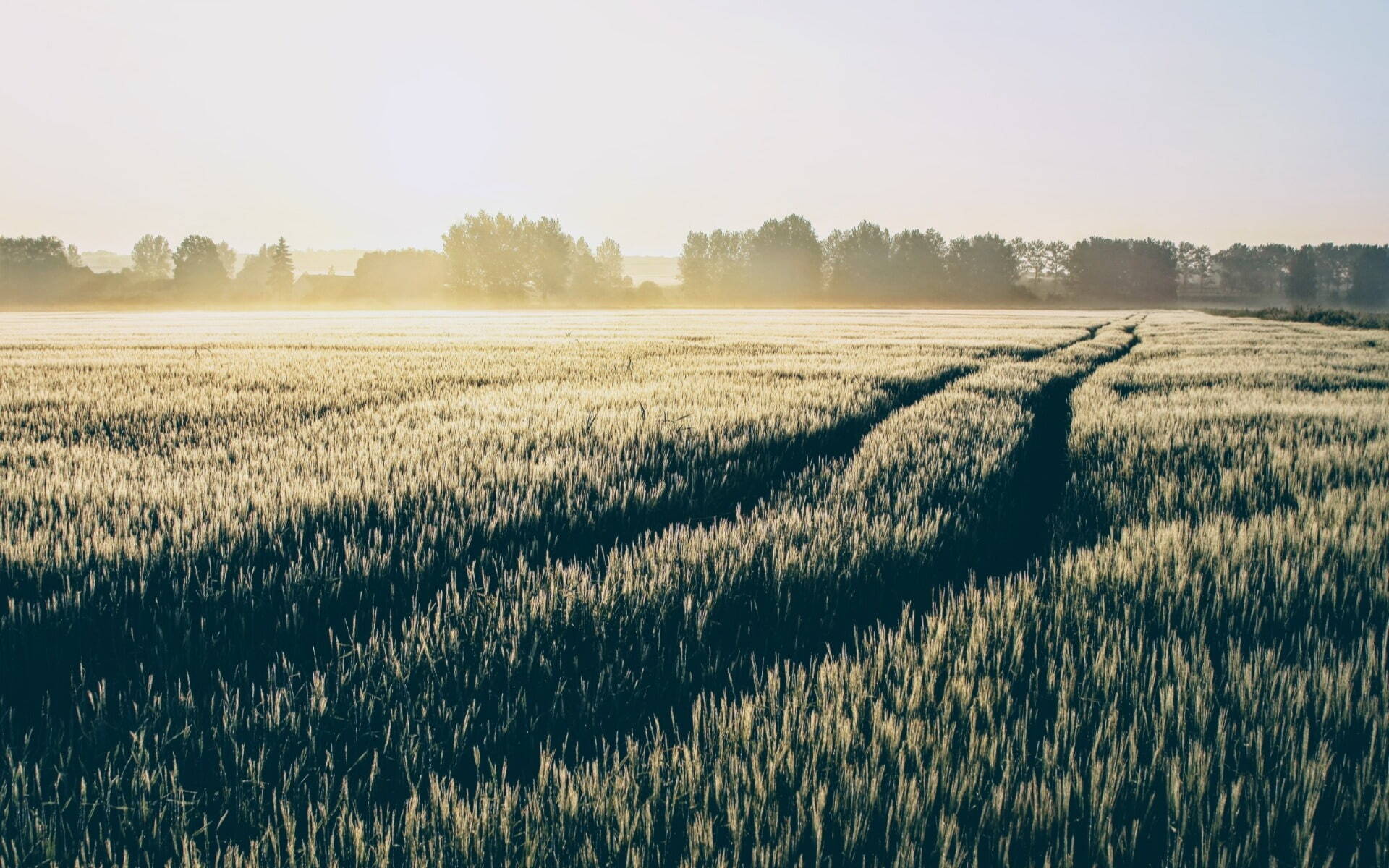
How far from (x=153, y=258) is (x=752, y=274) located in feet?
412

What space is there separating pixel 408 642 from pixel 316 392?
6.46m

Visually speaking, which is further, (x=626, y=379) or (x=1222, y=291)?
(x=1222, y=291)

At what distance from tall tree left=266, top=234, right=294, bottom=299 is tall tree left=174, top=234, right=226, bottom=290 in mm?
6894

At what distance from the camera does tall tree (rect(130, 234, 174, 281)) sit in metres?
133

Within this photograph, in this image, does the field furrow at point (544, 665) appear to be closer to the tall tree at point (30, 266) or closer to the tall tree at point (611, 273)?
the tall tree at point (611, 273)

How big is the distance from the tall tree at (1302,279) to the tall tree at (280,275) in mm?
155930

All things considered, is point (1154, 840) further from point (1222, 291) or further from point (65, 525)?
point (1222, 291)

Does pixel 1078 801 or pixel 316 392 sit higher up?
pixel 316 392

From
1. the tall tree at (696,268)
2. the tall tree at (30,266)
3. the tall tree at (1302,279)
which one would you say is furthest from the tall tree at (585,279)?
the tall tree at (1302,279)

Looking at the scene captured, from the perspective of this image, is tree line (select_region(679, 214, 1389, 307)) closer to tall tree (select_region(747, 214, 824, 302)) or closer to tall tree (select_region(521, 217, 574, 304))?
tall tree (select_region(747, 214, 824, 302))

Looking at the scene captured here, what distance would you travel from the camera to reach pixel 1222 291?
11712 centimetres

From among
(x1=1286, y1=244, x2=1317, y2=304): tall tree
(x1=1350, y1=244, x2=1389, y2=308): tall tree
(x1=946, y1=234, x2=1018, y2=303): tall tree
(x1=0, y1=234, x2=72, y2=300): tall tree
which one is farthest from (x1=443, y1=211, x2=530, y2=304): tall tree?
(x1=1350, y1=244, x2=1389, y2=308): tall tree

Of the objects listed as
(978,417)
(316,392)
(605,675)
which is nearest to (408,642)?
(605,675)

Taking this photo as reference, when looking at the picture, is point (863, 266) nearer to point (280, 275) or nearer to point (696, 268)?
point (696, 268)
